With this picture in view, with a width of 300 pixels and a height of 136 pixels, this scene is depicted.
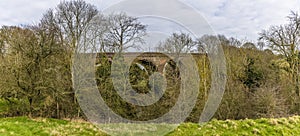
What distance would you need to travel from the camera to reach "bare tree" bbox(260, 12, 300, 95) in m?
→ 21.0

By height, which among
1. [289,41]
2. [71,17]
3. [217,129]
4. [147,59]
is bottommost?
[217,129]

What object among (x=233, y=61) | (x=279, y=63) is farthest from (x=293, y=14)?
(x=233, y=61)

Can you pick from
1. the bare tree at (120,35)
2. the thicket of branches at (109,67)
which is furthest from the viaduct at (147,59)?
the bare tree at (120,35)

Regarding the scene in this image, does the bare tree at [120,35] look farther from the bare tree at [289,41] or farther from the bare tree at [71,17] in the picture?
the bare tree at [289,41]

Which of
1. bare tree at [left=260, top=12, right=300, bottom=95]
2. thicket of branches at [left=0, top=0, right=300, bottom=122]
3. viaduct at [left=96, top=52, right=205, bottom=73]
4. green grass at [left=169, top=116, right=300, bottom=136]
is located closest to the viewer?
green grass at [left=169, top=116, right=300, bottom=136]

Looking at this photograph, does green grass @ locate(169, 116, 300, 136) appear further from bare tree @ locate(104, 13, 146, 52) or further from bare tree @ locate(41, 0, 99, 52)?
bare tree @ locate(41, 0, 99, 52)

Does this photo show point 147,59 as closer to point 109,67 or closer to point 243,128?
point 109,67

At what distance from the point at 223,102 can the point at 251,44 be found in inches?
353

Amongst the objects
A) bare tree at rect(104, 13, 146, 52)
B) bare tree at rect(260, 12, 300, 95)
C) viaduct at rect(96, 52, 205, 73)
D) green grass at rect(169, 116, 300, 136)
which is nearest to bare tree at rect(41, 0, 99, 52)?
A: bare tree at rect(104, 13, 146, 52)

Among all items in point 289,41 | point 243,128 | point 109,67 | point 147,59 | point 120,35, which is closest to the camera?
point 243,128

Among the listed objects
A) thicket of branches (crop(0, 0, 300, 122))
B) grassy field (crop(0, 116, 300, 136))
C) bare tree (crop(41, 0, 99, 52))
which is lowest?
grassy field (crop(0, 116, 300, 136))

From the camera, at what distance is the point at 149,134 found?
9.81 metres

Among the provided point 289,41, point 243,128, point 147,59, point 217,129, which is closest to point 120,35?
point 147,59

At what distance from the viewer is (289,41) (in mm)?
21359
